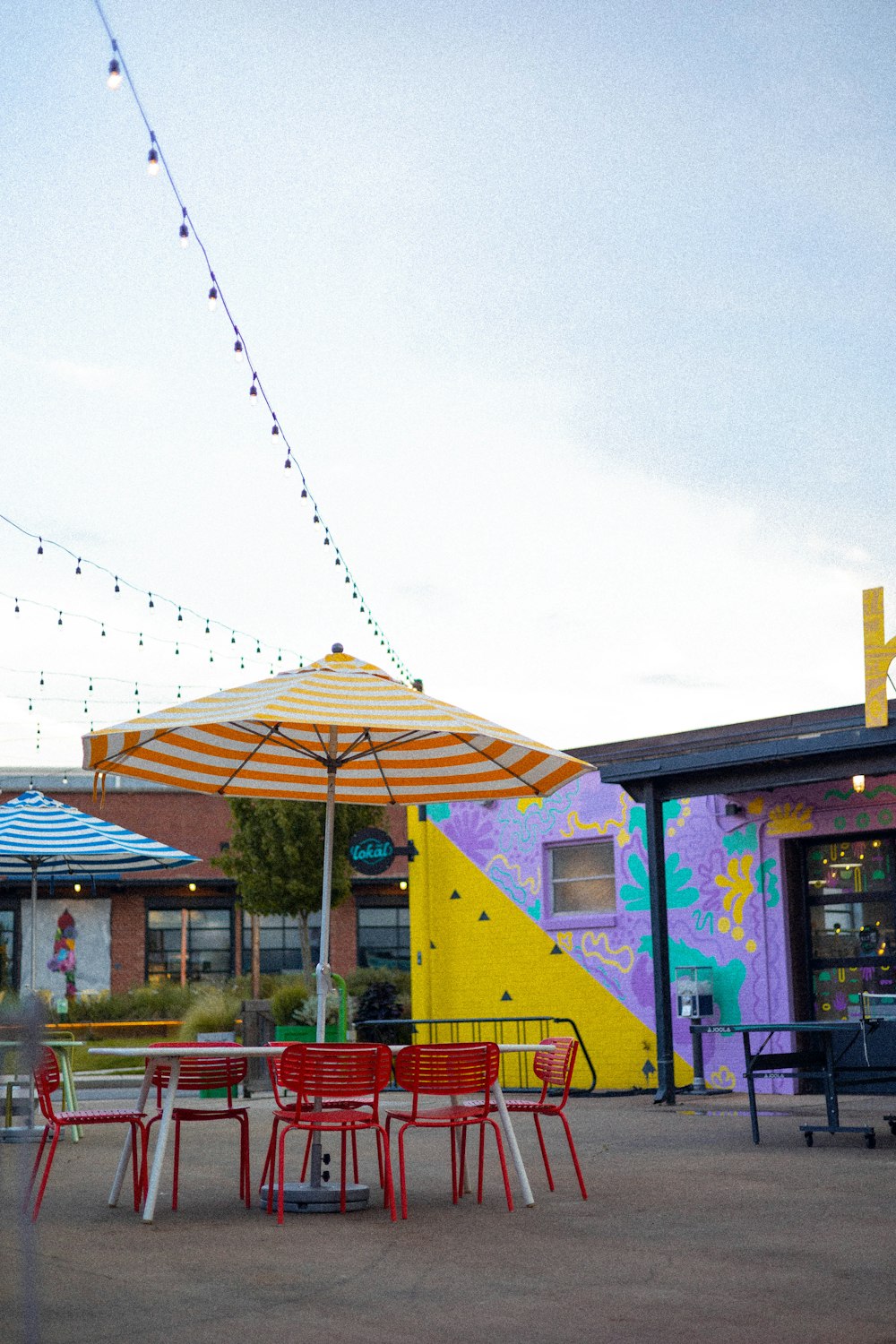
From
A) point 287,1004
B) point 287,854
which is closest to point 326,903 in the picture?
point 287,1004

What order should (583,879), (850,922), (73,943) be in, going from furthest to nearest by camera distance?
(73,943)
(583,879)
(850,922)

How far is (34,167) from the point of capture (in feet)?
32.7

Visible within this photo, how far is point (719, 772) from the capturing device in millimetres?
13305

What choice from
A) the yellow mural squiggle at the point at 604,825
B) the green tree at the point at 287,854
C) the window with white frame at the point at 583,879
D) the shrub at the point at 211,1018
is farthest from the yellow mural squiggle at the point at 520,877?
the green tree at the point at 287,854

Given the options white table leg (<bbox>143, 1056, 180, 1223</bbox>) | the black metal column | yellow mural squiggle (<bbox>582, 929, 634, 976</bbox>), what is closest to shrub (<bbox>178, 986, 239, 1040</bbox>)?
yellow mural squiggle (<bbox>582, 929, 634, 976</bbox>)

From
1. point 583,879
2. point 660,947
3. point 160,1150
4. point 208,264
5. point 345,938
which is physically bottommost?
point 160,1150

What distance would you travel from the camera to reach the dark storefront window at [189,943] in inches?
1106

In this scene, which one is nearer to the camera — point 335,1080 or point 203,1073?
point 335,1080

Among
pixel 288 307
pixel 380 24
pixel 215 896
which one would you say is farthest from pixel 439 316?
pixel 215 896

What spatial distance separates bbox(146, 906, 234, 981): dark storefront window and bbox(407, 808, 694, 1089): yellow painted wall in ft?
38.4

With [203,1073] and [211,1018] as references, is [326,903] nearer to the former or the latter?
[203,1073]

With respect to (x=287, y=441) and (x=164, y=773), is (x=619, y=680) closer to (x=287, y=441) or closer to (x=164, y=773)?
(x=287, y=441)

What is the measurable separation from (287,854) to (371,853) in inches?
212

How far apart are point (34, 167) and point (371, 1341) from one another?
826 cm
